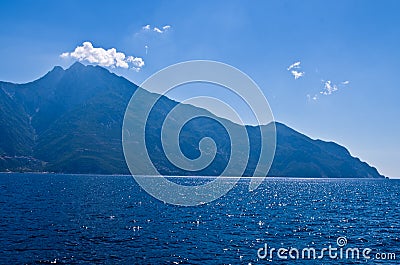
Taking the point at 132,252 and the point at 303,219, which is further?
the point at 303,219

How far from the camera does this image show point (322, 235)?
70750mm

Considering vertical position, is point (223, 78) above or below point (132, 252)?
above

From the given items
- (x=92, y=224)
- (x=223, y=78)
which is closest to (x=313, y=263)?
(x=223, y=78)

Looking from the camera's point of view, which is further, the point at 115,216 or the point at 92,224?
the point at 115,216

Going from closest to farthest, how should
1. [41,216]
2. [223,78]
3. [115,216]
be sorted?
[223,78] < [41,216] < [115,216]

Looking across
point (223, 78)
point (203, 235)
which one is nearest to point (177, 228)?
point (203, 235)

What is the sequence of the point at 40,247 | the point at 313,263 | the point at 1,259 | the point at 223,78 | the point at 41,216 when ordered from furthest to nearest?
the point at 41,216
the point at 40,247
the point at 313,263
the point at 1,259
the point at 223,78

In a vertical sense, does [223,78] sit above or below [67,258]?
above

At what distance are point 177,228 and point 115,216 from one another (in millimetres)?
22998

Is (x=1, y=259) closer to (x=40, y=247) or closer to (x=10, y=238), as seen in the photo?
(x=40, y=247)

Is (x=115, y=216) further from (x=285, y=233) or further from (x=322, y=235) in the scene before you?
(x=322, y=235)

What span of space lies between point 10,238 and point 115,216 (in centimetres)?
3441

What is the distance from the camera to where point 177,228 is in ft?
244

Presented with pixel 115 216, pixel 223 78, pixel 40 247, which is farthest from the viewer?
pixel 115 216
